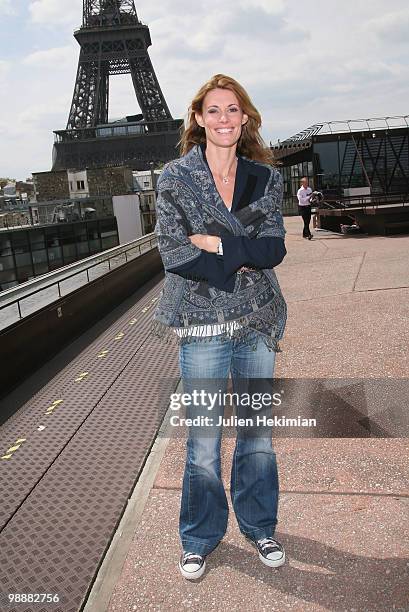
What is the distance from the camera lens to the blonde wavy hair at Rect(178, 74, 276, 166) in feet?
7.74

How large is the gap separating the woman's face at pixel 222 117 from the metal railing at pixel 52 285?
3540 millimetres

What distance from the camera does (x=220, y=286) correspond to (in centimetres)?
222

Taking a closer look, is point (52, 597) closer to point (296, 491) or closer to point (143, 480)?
point (143, 480)

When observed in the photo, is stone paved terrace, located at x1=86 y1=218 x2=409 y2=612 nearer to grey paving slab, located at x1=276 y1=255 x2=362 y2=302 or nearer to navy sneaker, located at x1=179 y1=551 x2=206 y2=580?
navy sneaker, located at x1=179 y1=551 x2=206 y2=580

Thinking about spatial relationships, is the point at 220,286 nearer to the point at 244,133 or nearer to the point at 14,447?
the point at 244,133

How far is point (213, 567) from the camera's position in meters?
2.45

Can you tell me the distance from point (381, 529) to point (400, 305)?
14.3 feet

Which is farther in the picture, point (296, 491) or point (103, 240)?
point (103, 240)

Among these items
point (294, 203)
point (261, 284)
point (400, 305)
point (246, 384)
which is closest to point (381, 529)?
point (246, 384)

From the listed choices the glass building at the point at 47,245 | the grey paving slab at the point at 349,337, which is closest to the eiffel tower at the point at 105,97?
the glass building at the point at 47,245

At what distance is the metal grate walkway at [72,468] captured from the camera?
249cm

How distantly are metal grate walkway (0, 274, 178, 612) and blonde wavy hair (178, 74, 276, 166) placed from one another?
201cm

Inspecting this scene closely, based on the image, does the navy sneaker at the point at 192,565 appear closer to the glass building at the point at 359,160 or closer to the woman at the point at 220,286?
the woman at the point at 220,286

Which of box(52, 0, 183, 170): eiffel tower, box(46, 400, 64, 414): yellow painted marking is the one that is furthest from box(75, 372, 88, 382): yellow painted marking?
box(52, 0, 183, 170): eiffel tower
